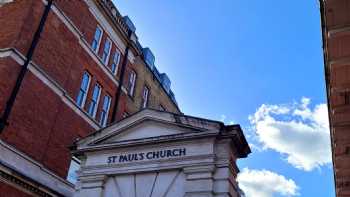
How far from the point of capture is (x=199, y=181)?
1061 centimetres

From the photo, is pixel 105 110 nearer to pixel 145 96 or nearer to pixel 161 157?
pixel 145 96

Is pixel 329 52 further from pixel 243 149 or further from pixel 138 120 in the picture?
pixel 138 120

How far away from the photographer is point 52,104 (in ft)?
61.5

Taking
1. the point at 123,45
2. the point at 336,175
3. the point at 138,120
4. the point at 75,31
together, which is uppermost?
the point at 123,45

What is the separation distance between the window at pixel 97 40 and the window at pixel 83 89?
1.88 m

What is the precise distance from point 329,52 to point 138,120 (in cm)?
760

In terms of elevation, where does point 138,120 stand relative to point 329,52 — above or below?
above

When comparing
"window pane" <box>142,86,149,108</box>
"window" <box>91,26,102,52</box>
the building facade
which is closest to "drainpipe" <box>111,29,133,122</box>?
"window" <box>91,26,102,52</box>

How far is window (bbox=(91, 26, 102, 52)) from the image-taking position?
23000mm

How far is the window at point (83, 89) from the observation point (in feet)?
69.8

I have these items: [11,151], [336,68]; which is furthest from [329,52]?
[11,151]

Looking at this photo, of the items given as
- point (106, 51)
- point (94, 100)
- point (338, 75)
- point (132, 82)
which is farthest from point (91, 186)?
point (132, 82)

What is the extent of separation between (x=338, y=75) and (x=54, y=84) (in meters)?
15.3

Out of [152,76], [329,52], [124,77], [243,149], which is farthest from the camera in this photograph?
[152,76]
